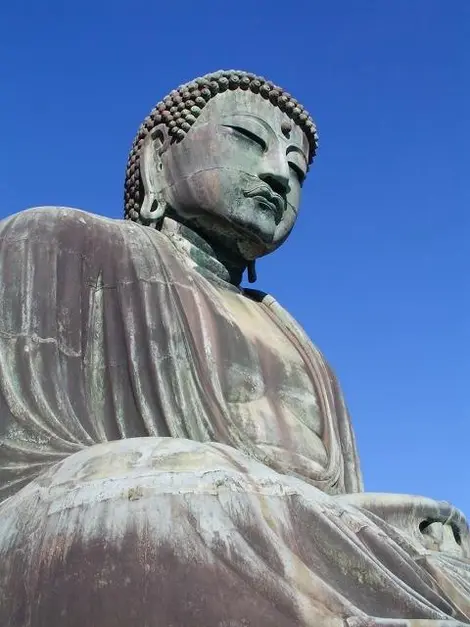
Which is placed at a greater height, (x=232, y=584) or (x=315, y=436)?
(x=315, y=436)

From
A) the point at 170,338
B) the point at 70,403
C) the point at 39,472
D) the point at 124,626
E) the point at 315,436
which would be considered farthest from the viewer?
the point at 315,436

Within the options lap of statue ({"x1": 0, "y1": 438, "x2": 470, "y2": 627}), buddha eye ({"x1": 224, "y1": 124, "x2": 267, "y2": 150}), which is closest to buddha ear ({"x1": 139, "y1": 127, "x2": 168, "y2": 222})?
buddha eye ({"x1": 224, "y1": 124, "x2": 267, "y2": 150})

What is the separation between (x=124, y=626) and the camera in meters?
3.84

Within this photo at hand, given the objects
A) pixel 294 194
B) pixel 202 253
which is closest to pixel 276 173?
pixel 294 194

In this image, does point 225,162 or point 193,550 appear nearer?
point 193,550

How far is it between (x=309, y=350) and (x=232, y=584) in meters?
3.45

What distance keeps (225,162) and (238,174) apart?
133 millimetres

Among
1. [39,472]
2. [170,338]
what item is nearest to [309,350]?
[170,338]

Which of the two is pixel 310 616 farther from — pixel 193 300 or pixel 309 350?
pixel 309 350

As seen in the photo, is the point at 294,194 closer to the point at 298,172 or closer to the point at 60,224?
the point at 298,172

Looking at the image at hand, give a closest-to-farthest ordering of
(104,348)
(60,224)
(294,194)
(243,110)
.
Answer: (104,348) < (60,224) < (243,110) < (294,194)

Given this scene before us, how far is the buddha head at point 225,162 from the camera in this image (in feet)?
23.7

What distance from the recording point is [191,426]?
580cm

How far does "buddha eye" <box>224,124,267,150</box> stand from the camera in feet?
24.2
